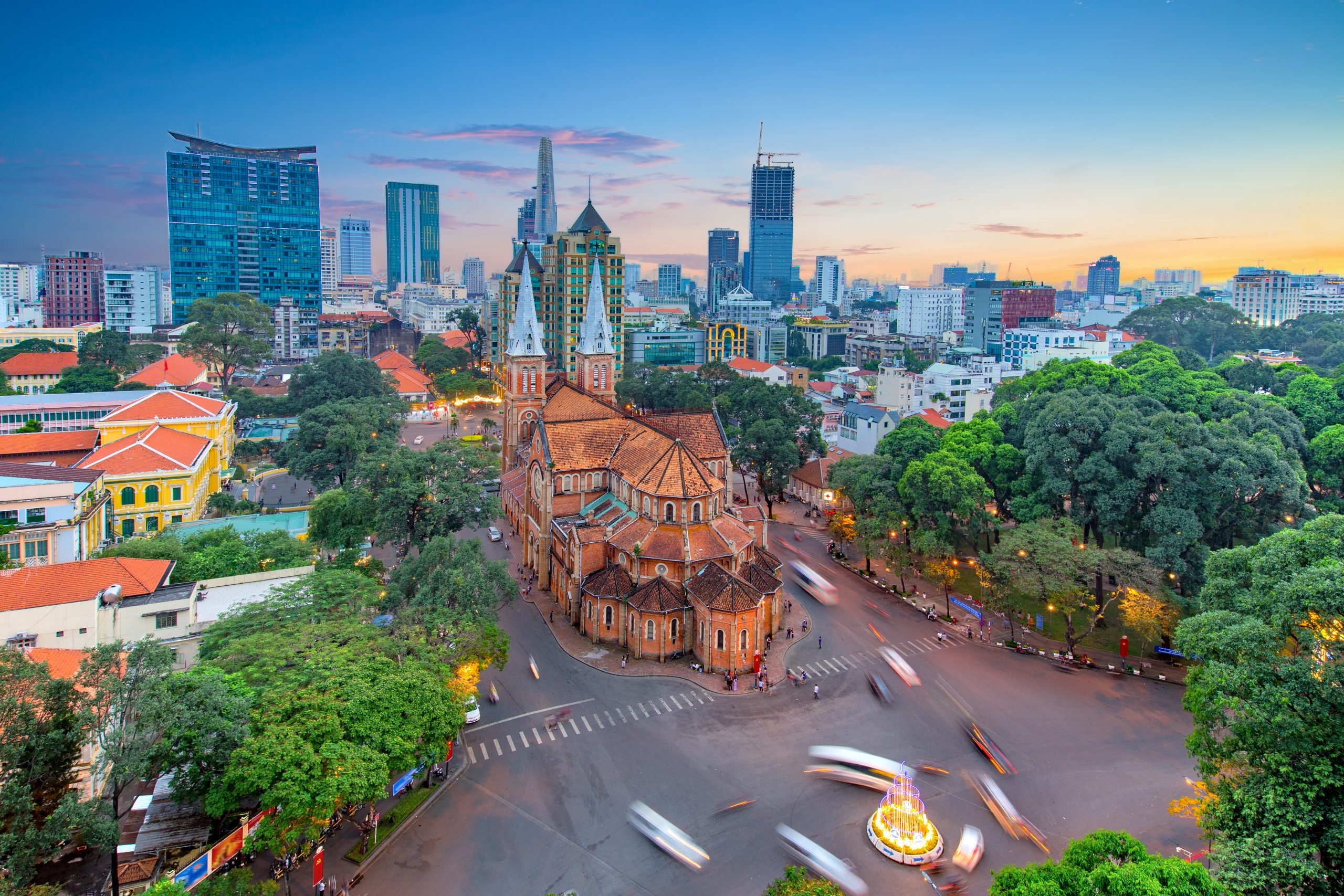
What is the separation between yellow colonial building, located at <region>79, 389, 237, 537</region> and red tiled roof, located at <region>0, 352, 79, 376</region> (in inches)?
1348

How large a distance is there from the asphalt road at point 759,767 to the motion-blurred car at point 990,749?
42 centimetres

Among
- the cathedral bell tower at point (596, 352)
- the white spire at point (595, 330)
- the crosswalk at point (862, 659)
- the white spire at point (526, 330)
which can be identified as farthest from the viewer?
the cathedral bell tower at point (596, 352)

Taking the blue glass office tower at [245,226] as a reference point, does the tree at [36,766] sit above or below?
below

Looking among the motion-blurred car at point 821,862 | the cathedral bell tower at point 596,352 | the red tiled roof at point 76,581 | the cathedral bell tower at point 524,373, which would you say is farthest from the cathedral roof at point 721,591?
the red tiled roof at point 76,581

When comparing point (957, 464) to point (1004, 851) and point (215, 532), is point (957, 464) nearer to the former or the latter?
point (1004, 851)

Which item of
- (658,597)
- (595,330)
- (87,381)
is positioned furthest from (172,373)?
(658,597)

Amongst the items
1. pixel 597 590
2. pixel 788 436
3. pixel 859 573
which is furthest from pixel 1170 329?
pixel 597 590

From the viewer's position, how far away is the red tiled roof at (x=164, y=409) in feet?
198

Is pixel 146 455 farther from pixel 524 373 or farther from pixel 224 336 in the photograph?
pixel 224 336

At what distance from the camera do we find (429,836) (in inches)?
1072

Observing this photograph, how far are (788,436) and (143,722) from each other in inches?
1997

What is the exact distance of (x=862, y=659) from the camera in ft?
133

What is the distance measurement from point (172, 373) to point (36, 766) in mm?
70665

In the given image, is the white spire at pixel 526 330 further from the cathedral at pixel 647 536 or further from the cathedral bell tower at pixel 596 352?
the cathedral bell tower at pixel 596 352
